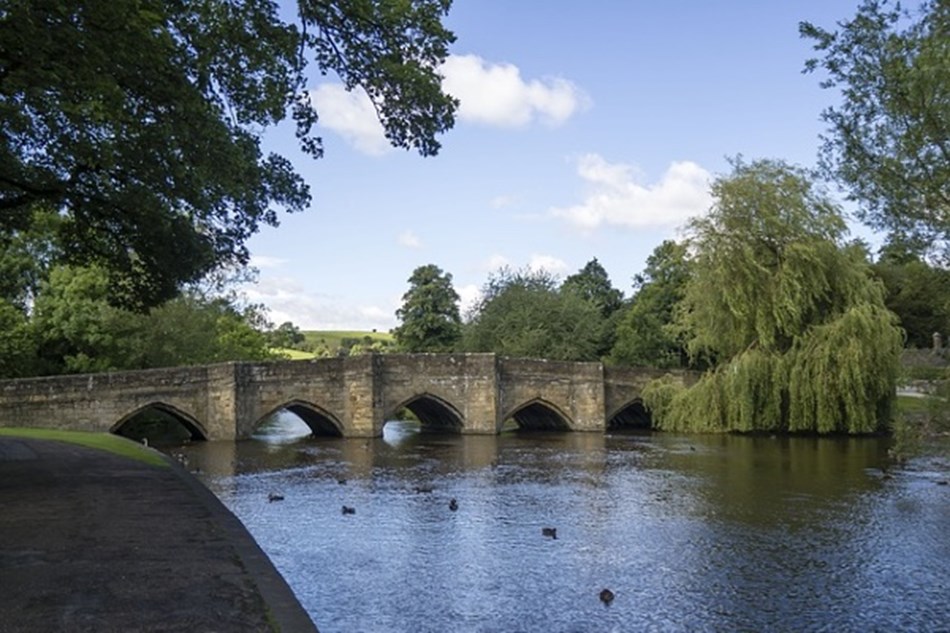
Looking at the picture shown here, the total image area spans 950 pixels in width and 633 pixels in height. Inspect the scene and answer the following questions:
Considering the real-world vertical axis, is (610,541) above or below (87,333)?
below

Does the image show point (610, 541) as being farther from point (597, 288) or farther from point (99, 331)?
point (597, 288)

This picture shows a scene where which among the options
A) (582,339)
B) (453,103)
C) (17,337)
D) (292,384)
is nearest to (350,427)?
(292,384)

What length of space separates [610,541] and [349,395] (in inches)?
888

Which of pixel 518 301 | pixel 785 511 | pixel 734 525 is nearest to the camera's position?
pixel 734 525

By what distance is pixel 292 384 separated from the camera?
108ft

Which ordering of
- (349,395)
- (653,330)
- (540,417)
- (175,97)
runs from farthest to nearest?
(653,330), (540,417), (349,395), (175,97)

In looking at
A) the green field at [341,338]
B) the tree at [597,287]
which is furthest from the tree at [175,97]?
the green field at [341,338]

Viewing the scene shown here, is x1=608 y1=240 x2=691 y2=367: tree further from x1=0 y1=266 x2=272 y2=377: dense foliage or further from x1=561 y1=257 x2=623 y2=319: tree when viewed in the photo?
x1=0 y1=266 x2=272 y2=377: dense foliage

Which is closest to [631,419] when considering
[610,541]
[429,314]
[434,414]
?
[434,414]

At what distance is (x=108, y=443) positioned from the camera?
20.0 m

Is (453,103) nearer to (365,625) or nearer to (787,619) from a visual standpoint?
(365,625)

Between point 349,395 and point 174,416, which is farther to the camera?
point 349,395

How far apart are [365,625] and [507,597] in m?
1.90

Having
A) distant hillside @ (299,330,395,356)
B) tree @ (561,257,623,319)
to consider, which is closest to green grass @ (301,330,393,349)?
distant hillside @ (299,330,395,356)
